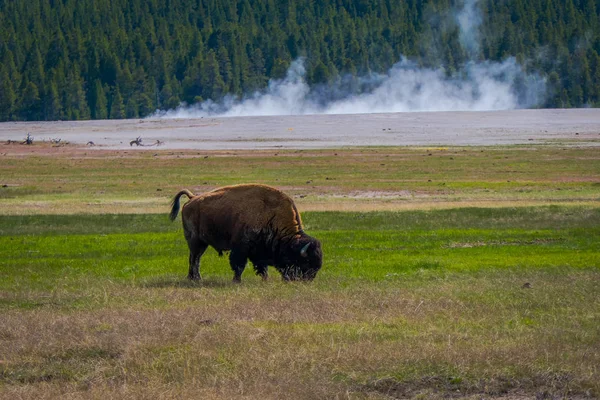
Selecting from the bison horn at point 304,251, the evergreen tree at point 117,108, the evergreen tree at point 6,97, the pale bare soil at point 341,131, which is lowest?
the pale bare soil at point 341,131

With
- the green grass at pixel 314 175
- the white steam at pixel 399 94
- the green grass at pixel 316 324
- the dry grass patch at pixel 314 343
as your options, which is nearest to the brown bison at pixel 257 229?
the green grass at pixel 316 324

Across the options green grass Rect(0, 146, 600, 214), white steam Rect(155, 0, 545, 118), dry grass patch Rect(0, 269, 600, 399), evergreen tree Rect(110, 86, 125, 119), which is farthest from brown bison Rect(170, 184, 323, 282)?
evergreen tree Rect(110, 86, 125, 119)

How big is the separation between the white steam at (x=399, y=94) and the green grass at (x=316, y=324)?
138 meters

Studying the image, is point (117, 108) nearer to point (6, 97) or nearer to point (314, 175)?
point (6, 97)

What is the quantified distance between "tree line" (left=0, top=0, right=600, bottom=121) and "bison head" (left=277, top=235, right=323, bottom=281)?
5682 inches

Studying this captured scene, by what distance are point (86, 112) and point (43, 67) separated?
15.9 metres

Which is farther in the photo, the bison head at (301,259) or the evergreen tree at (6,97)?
the evergreen tree at (6,97)

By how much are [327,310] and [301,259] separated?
315 centimetres

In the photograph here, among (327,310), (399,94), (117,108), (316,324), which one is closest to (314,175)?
(327,310)

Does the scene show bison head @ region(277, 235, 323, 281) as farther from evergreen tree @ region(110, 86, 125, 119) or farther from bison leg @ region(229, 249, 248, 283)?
evergreen tree @ region(110, 86, 125, 119)

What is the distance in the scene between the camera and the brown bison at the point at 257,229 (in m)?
18.2

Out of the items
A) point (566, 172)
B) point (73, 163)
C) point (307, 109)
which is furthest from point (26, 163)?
point (307, 109)

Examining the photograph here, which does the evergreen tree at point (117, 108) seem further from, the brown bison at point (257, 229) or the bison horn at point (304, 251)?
the bison horn at point (304, 251)

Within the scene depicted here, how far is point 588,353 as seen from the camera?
38.6ft
